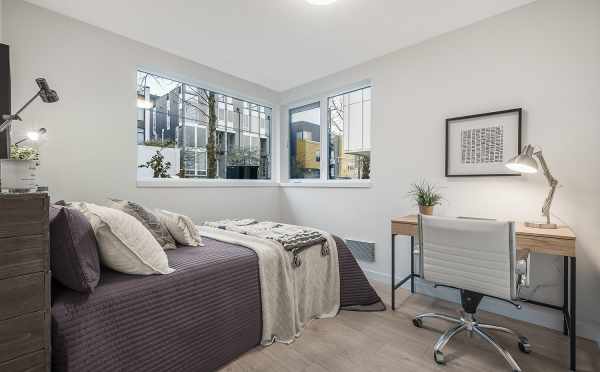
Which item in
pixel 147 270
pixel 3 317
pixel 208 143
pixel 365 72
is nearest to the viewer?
pixel 3 317

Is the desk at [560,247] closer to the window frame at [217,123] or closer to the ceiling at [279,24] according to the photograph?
the ceiling at [279,24]

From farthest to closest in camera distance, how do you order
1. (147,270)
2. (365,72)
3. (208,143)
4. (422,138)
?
(208,143)
(365,72)
(422,138)
(147,270)

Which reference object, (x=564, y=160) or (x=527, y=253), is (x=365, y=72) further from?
(x=527, y=253)

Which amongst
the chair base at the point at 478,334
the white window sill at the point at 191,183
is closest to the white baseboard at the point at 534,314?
the chair base at the point at 478,334

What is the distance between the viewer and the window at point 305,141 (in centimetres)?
391

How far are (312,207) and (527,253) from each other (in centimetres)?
237

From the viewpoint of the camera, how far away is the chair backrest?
1559 millimetres

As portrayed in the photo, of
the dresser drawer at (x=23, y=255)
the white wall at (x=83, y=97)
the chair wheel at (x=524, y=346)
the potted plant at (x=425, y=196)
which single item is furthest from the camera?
the potted plant at (x=425, y=196)

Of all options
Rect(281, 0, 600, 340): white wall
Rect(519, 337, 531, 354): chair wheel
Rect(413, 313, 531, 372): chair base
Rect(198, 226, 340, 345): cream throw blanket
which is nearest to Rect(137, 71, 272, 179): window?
Rect(198, 226, 340, 345): cream throw blanket

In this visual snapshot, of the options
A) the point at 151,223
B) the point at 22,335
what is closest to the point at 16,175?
the point at 22,335

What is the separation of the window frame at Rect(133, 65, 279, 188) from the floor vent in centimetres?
151

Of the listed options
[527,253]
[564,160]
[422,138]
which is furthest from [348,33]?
[527,253]

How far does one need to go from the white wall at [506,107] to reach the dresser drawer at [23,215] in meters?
2.72

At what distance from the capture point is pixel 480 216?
241 cm
